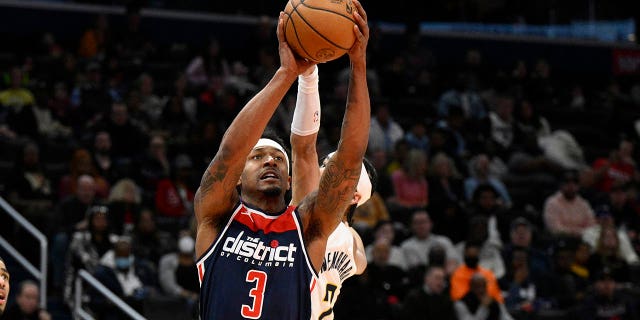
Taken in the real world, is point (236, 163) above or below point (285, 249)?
above

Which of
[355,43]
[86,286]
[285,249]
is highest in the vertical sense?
[355,43]

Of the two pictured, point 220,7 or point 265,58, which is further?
point 220,7

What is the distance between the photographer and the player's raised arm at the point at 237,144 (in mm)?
4988

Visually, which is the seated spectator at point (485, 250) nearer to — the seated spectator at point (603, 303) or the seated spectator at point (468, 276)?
the seated spectator at point (468, 276)

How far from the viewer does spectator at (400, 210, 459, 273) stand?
12.7 meters

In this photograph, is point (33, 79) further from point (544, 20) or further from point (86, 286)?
point (544, 20)

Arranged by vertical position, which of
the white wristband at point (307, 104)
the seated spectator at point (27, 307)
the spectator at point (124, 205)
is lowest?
the spectator at point (124, 205)

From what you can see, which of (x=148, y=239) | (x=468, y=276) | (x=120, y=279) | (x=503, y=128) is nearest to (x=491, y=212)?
(x=468, y=276)

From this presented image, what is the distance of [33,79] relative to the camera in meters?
15.6

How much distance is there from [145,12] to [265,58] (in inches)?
113

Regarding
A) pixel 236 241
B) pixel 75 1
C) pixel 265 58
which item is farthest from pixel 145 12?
pixel 236 241

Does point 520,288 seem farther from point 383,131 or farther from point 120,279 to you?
point 120,279

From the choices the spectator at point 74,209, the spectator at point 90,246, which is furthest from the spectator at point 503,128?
the spectator at point 90,246

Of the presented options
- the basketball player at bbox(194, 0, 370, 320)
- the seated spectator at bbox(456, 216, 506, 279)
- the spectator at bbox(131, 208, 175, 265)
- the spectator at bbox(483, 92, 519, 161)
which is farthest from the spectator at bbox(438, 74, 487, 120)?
the basketball player at bbox(194, 0, 370, 320)
